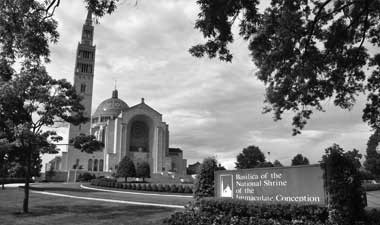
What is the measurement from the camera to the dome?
102 metres

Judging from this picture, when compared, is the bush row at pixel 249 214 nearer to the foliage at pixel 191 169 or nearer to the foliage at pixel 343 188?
the foliage at pixel 343 188

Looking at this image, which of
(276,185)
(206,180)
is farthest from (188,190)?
(276,185)

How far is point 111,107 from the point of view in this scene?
104 meters

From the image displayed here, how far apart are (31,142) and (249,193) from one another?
425 inches

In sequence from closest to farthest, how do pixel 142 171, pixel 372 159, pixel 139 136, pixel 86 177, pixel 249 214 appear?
pixel 249 214, pixel 142 171, pixel 86 177, pixel 372 159, pixel 139 136

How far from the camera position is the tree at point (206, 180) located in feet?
44.7

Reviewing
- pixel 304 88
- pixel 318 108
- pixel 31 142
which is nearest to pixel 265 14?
pixel 304 88

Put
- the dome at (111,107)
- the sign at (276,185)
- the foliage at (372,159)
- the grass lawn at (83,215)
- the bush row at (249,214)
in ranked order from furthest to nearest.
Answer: the dome at (111,107) → the foliage at (372,159) → the grass lawn at (83,215) → the sign at (276,185) → the bush row at (249,214)

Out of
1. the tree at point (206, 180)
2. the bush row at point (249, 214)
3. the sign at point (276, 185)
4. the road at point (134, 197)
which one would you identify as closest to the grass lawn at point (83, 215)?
the bush row at point (249, 214)

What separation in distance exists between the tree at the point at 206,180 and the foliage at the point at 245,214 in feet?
3.31

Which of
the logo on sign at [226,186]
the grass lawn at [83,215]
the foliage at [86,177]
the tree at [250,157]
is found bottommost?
the grass lawn at [83,215]

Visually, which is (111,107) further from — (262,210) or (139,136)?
(262,210)

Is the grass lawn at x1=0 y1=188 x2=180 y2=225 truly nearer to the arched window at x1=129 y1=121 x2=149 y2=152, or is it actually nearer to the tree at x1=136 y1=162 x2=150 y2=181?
the tree at x1=136 y1=162 x2=150 y2=181

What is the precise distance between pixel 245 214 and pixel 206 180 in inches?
130
